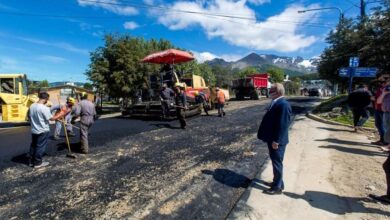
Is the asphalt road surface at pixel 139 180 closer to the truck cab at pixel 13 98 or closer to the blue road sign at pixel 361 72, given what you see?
the blue road sign at pixel 361 72

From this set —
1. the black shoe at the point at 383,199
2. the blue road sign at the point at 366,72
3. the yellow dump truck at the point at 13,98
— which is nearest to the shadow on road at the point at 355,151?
the black shoe at the point at 383,199

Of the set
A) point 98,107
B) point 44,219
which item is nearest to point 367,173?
point 44,219

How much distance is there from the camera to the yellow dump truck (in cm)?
1533

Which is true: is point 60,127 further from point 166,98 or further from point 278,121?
point 278,121

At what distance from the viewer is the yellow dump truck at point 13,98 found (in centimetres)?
1533

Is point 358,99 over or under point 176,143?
over

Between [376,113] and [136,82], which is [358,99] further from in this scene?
[136,82]

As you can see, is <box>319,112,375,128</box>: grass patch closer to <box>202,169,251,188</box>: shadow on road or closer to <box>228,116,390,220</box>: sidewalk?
<box>228,116,390,220</box>: sidewalk

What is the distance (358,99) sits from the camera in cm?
1015

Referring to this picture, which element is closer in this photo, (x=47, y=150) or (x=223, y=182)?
(x=223, y=182)

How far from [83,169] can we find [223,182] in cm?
298

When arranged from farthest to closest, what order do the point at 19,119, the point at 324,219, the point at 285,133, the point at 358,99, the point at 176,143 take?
the point at 19,119
the point at 358,99
the point at 176,143
the point at 285,133
the point at 324,219

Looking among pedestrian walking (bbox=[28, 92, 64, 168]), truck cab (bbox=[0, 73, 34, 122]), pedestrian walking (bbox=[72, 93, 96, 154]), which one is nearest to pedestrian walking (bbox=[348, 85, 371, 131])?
pedestrian walking (bbox=[72, 93, 96, 154])

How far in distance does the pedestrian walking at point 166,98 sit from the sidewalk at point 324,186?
637 cm
